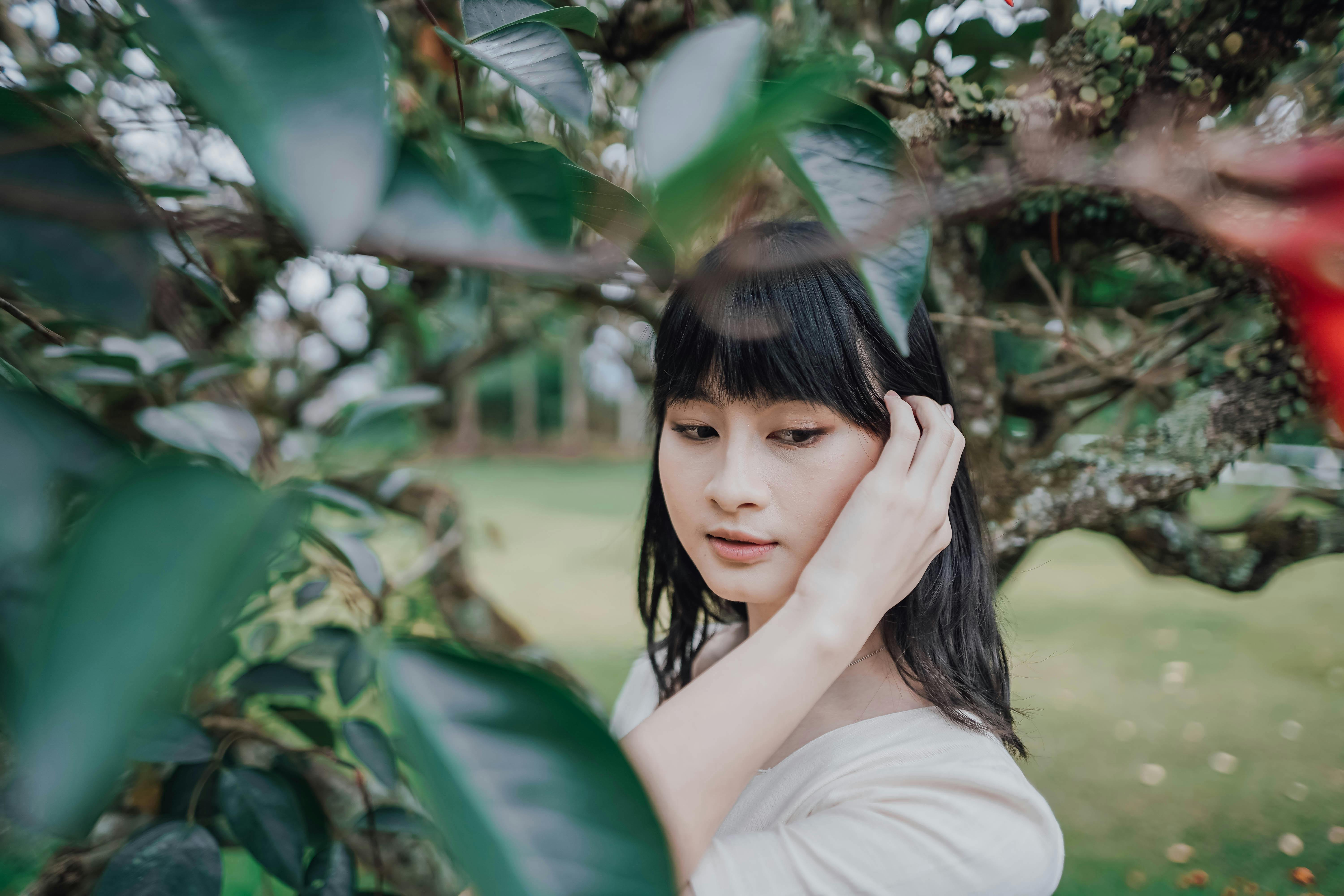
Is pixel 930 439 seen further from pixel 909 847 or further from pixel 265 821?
pixel 265 821

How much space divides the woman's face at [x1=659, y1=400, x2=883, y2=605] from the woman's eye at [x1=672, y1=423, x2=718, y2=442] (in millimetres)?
18

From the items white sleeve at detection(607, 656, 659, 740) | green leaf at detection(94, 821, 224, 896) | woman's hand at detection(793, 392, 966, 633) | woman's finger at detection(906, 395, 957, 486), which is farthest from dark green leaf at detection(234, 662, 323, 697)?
woman's finger at detection(906, 395, 957, 486)

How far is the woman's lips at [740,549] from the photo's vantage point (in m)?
0.69

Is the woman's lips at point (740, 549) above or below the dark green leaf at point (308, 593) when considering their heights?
above

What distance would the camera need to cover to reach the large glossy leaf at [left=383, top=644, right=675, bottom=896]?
0.21m

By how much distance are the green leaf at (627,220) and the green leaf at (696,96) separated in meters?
0.04

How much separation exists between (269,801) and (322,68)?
693mm

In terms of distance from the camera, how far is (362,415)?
96cm

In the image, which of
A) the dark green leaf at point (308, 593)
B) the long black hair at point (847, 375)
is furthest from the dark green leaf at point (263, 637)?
the long black hair at point (847, 375)

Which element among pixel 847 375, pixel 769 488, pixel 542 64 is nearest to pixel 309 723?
pixel 769 488

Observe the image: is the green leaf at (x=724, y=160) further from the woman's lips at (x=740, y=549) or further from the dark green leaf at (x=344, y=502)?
the woman's lips at (x=740, y=549)

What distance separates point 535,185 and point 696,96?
69mm

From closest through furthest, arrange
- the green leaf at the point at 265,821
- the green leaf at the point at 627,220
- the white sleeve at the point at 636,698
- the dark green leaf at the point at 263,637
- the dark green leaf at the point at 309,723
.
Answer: the green leaf at the point at 627,220 → the green leaf at the point at 265,821 → the dark green leaf at the point at 309,723 → the white sleeve at the point at 636,698 → the dark green leaf at the point at 263,637

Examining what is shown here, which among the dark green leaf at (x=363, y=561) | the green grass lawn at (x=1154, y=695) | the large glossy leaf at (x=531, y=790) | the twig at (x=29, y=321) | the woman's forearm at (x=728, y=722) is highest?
the twig at (x=29, y=321)
